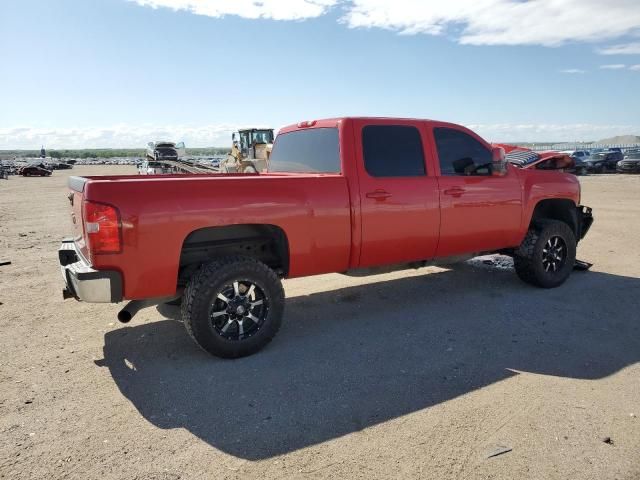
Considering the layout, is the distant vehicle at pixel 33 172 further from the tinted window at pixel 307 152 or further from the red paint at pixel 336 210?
the red paint at pixel 336 210

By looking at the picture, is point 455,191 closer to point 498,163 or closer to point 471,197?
point 471,197

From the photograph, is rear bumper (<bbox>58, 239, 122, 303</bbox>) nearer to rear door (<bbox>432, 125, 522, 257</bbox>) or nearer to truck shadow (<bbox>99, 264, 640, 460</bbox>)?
truck shadow (<bbox>99, 264, 640, 460</bbox>)

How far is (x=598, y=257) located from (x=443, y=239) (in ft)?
13.4

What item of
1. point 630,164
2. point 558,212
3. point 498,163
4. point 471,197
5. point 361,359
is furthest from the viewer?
point 630,164

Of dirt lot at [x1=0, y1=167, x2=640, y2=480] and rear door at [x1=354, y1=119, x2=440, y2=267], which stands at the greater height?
rear door at [x1=354, y1=119, x2=440, y2=267]

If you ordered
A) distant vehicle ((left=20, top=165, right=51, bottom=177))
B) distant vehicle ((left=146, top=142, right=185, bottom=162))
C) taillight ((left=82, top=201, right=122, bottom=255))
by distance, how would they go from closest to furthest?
taillight ((left=82, top=201, right=122, bottom=255)) → distant vehicle ((left=146, top=142, right=185, bottom=162)) → distant vehicle ((left=20, top=165, right=51, bottom=177))

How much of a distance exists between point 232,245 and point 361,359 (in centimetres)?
155

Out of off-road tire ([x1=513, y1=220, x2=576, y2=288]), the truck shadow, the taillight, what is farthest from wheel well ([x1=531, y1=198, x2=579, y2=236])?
the taillight

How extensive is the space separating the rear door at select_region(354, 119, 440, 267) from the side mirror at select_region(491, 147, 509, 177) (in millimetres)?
861

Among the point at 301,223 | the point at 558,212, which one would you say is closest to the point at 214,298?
the point at 301,223

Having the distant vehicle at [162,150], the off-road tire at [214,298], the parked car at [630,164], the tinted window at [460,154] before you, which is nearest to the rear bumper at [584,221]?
the tinted window at [460,154]

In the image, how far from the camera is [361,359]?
418cm

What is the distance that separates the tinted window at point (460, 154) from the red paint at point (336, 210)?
3.7 inches

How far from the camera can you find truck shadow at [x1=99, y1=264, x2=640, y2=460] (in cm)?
329
